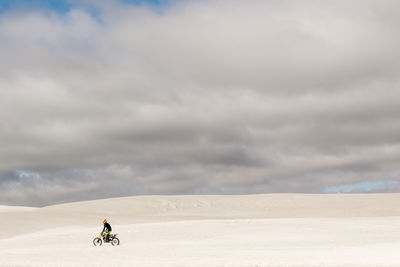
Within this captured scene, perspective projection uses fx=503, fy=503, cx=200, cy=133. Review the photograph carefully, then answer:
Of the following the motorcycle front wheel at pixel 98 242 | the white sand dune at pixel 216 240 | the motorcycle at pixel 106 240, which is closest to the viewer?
the white sand dune at pixel 216 240

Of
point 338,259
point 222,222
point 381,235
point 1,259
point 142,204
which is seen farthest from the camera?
point 142,204

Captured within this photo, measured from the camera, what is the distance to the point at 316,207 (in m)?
63.4

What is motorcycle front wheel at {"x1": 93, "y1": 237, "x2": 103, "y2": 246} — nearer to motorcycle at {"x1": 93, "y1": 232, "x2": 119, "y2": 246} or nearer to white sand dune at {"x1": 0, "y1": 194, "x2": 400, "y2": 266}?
motorcycle at {"x1": 93, "y1": 232, "x2": 119, "y2": 246}

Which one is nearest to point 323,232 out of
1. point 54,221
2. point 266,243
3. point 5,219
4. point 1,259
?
point 266,243

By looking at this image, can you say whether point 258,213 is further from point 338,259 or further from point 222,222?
point 338,259

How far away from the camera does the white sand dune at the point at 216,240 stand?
20531 mm

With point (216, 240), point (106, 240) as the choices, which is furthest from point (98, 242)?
point (216, 240)

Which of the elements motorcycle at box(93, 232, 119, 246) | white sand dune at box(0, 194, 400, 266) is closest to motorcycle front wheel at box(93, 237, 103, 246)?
motorcycle at box(93, 232, 119, 246)

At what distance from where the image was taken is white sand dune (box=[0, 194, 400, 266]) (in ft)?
67.4

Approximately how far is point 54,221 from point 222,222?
1725 cm

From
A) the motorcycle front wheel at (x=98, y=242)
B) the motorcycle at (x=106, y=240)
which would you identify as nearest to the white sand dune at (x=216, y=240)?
the motorcycle front wheel at (x=98, y=242)

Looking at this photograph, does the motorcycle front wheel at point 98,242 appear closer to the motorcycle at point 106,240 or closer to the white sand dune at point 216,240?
the motorcycle at point 106,240

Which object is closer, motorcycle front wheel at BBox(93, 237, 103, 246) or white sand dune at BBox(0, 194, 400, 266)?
white sand dune at BBox(0, 194, 400, 266)

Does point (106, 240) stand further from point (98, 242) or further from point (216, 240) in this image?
point (216, 240)
